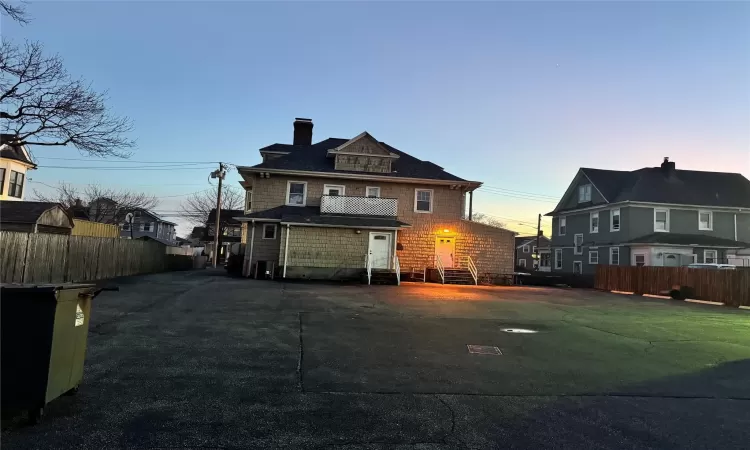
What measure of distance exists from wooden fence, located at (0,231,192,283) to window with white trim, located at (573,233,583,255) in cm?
3194

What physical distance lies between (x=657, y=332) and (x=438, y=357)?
6.26 m

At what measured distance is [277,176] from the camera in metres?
24.2

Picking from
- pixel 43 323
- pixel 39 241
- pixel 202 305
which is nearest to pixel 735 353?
pixel 43 323

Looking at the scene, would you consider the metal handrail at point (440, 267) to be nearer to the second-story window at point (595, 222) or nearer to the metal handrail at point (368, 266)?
the metal handrail at point (368, 266)

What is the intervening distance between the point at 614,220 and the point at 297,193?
23693mm

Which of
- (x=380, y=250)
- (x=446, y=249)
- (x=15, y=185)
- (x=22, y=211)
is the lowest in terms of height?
(x=380, y=250)

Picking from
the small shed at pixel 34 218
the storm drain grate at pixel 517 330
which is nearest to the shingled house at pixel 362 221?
the small shed at pixel 34 218

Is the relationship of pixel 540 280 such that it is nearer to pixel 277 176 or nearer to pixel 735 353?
pixel 277 176

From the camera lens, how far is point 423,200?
25078 millimetres

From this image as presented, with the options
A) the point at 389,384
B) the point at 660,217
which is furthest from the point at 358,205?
the point at 660,217

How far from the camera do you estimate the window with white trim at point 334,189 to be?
80.8 ft

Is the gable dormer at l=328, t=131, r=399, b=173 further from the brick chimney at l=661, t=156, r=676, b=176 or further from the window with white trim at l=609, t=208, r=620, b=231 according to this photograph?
the brick chimney at l=661, t=156, r=676, b=176

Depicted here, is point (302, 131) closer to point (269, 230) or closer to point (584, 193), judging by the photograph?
point (269, 230)

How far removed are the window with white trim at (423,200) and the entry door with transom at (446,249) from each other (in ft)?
5.93
